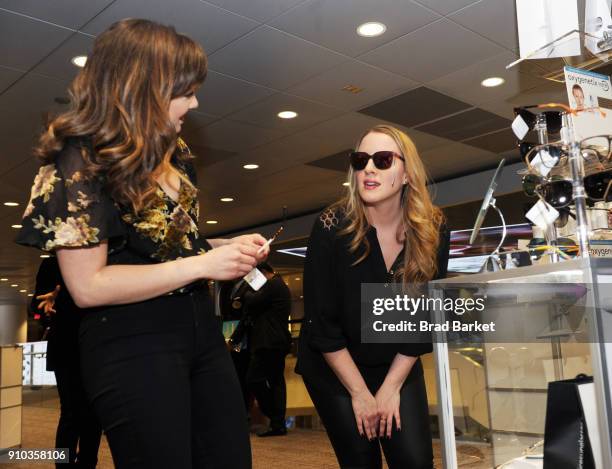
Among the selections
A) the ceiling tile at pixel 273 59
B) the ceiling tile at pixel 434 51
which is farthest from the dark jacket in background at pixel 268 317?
the ceiling tile at pixel 434 51

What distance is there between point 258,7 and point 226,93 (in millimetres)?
1396

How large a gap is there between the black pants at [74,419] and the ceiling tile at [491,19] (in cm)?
314

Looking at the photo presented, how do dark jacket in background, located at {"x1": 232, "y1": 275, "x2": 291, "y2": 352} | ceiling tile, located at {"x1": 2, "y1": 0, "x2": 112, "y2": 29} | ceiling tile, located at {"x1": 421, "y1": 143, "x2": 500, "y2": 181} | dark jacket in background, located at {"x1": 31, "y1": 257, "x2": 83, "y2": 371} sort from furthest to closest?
ceiling tile, located at {"x1": 421, "y1": 143, "x2": 500, "y2": 181} → dark jacket in background, located at {"x1": 232, "y1": 275, "x2": 291, "y2": 352} → ceiling tile, located at {"x1": 2, "y1": 0, "x2": 112, "y2": 29} → dark jacket in background, located at {"x1": 31, "y1": 257, "x2": 83, "y2": 371}

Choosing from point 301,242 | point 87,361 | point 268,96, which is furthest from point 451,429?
point 301,242

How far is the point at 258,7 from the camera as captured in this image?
3799 mm

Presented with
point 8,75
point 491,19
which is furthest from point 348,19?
point 8,75

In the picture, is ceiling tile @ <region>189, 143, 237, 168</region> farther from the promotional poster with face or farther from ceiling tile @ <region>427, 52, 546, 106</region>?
the promotional poster with face

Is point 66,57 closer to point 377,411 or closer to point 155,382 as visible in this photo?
point 377,411

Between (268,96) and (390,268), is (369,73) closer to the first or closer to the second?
(268,96)

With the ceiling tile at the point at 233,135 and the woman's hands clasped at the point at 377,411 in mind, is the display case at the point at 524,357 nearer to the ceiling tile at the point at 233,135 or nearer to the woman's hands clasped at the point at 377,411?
the woman's hands clasped at the point at 377,411

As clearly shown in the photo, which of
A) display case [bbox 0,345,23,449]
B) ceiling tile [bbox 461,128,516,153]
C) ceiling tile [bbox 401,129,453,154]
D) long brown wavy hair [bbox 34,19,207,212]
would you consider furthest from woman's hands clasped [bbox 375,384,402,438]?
ceiling tile [bbox 461,128,516,153]

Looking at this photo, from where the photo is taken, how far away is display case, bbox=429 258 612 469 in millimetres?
1015

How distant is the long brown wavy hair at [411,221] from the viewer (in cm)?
178

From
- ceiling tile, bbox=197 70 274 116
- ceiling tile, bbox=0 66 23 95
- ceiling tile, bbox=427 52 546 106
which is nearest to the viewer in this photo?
ceiling tile, bbox=0 66 23 95
